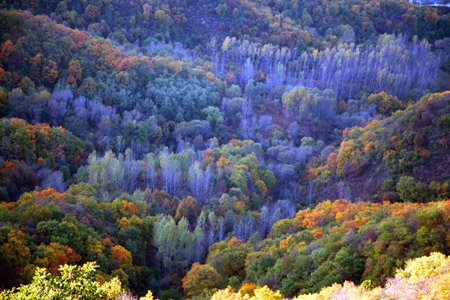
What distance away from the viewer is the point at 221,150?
88.8m

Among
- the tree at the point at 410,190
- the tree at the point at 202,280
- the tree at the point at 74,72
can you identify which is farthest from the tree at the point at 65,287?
the tree at the point at 74,72

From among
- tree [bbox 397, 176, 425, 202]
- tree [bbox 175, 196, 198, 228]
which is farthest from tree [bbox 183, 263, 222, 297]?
tree [bbox 397, 176, 425, 202]

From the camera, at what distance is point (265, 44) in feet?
473

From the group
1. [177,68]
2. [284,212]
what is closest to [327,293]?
[284,212]

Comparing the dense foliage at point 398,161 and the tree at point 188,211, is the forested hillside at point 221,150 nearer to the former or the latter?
the dense foliage at point 398,161

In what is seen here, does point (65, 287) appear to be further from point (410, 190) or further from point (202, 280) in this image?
point (410, 190)

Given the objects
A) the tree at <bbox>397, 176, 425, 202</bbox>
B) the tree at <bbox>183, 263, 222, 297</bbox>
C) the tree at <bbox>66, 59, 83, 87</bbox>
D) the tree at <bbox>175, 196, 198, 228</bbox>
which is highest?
the tree at <bbox>66, 59, 83, 87</bbox>

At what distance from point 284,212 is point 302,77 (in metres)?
68.5

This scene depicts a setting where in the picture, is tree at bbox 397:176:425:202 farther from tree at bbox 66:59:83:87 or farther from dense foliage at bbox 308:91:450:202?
tree at bbox 66:59:83:87

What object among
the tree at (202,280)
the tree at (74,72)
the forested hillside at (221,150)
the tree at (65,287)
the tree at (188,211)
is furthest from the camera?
the tree at (74,72)

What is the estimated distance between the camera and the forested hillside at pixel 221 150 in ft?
128

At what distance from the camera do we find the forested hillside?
38.9 meters

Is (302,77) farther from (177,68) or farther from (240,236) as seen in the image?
(240,236)

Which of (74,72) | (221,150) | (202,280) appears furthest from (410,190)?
(74,72)
